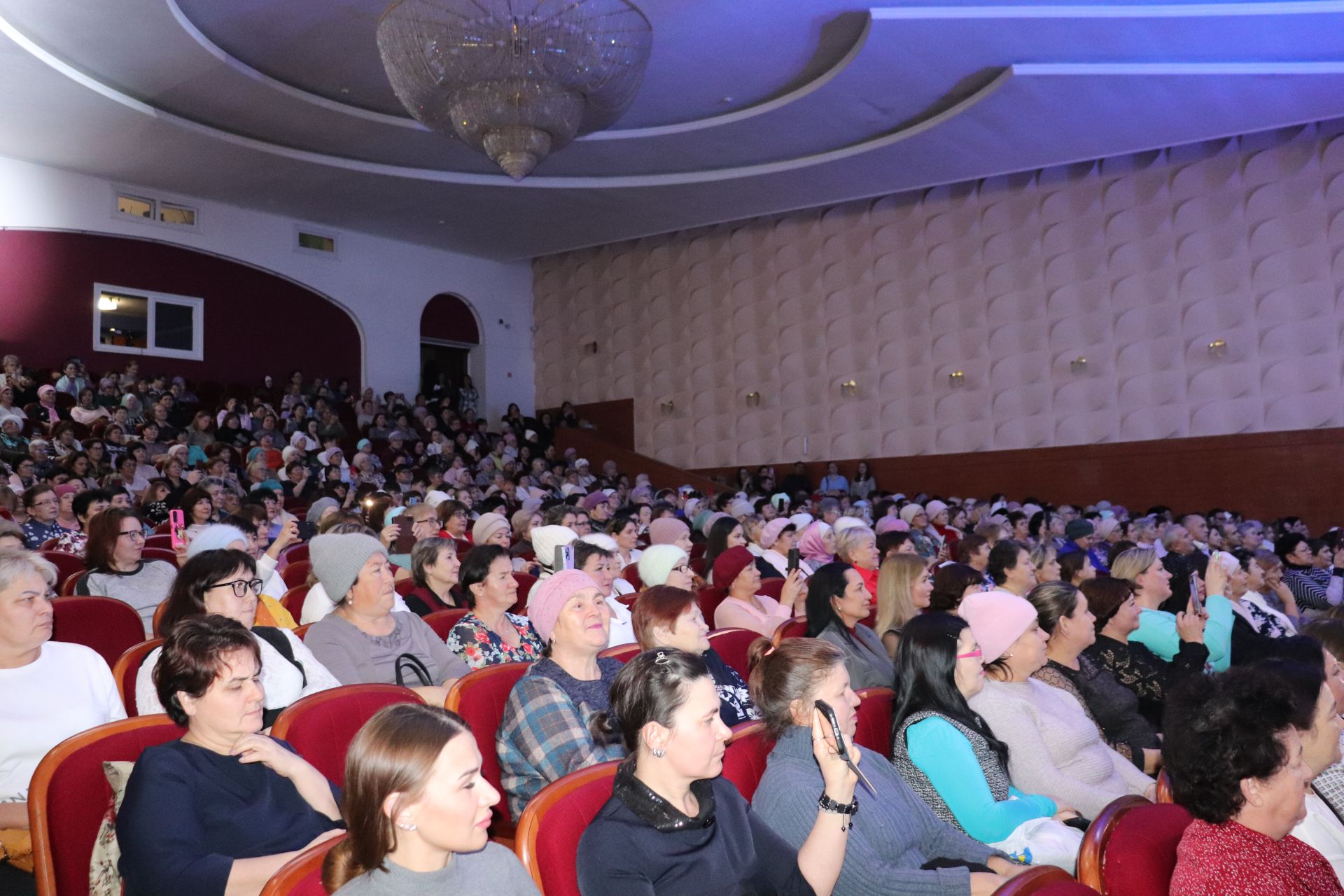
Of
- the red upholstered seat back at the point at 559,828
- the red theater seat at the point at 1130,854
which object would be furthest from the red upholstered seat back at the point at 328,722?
the red theater seat at the point at 1130,854

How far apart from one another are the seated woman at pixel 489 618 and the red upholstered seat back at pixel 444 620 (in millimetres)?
62

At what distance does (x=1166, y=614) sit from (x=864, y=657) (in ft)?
4.57

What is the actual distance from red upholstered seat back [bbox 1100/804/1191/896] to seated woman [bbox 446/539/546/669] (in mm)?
1987

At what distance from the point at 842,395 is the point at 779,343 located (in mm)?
1128

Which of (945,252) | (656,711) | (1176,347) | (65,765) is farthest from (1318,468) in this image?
(65,765)

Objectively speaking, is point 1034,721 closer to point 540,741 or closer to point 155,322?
point 540,741

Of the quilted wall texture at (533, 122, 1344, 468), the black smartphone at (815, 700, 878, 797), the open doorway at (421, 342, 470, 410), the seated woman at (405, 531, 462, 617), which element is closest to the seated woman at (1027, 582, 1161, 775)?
the black smartphone at (815, 700, 878, 797)

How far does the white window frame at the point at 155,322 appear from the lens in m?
11.6

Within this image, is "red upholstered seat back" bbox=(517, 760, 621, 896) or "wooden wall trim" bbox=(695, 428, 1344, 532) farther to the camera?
"wooden wall trim" bbox=(695, 428, 1344, 532)

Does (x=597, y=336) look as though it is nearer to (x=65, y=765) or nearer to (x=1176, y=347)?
(x=1176, y=347)

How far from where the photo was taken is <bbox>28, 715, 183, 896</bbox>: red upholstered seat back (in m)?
1.79

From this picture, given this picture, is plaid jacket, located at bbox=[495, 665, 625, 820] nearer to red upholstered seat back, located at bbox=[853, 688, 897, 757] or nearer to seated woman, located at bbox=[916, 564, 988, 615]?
red upholstered seat back, located at bbox=[853, 688, 897, 757]

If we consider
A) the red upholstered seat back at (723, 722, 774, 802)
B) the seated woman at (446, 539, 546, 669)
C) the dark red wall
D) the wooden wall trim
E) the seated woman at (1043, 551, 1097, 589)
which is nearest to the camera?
the red upholstered seat back at (723, 722, 774, 802)

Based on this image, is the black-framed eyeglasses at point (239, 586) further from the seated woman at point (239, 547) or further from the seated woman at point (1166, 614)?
the seated woman at point (1166, 614)
